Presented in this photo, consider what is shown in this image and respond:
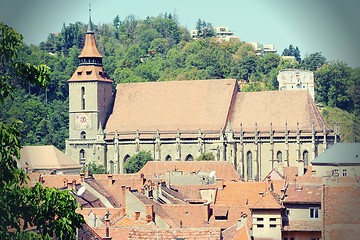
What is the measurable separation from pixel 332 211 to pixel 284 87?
121938 millimetres

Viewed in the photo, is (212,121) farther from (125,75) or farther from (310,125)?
(125,75)

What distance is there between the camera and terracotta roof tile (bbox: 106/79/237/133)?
4247 inches

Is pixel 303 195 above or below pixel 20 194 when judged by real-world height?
below

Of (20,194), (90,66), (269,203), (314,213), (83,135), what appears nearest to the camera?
(20,194)

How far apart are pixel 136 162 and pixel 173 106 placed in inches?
447

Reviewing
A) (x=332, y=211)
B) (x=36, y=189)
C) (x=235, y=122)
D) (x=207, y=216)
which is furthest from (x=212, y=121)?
(x=36, y=189)

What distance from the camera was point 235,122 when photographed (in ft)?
350

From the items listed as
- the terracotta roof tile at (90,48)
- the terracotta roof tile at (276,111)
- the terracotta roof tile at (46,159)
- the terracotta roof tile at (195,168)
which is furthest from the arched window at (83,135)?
the terracotta roof tile at (195,168)

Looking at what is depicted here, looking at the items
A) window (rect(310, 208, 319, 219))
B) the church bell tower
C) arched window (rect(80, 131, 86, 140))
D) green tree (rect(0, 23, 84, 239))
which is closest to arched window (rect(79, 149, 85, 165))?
the church bell tower

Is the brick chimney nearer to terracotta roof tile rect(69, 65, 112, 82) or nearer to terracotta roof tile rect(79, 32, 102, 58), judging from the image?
terracotta roof tile rect(69, 65, 112, 82)

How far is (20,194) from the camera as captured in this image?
2138 cm

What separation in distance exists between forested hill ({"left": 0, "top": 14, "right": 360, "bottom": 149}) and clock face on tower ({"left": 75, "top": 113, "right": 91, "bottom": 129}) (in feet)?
19.7

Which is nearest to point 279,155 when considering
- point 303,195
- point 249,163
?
point 249,163

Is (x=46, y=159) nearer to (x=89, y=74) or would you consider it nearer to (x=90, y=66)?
(x=89, y=74)
